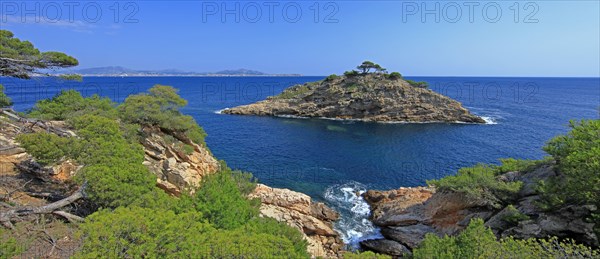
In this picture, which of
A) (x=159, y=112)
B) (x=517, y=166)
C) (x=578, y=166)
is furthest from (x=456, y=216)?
(x=159, y=112)

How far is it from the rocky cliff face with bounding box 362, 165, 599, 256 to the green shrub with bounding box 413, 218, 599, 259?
11.9 ft

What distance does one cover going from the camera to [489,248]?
12.0m

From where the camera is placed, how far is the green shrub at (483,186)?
67.2 feet

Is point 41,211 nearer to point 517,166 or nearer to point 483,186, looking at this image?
point 483,186

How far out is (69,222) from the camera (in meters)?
12.5

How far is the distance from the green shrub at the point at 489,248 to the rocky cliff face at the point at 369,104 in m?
59.0

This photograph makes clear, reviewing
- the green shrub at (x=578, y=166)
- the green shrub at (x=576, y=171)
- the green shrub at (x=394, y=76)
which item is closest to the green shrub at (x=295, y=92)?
the green shrub at (x=394, y=76)

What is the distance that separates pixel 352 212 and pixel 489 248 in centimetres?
1697

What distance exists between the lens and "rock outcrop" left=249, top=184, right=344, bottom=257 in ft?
76.7

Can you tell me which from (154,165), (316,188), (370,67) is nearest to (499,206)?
(316,188)

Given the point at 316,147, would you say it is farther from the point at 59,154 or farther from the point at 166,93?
the point at 59,154

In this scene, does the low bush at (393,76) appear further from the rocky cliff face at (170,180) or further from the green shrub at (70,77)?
the green shrub at (70,77)

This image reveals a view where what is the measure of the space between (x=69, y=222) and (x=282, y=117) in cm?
6391

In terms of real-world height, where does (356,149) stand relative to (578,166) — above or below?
below
